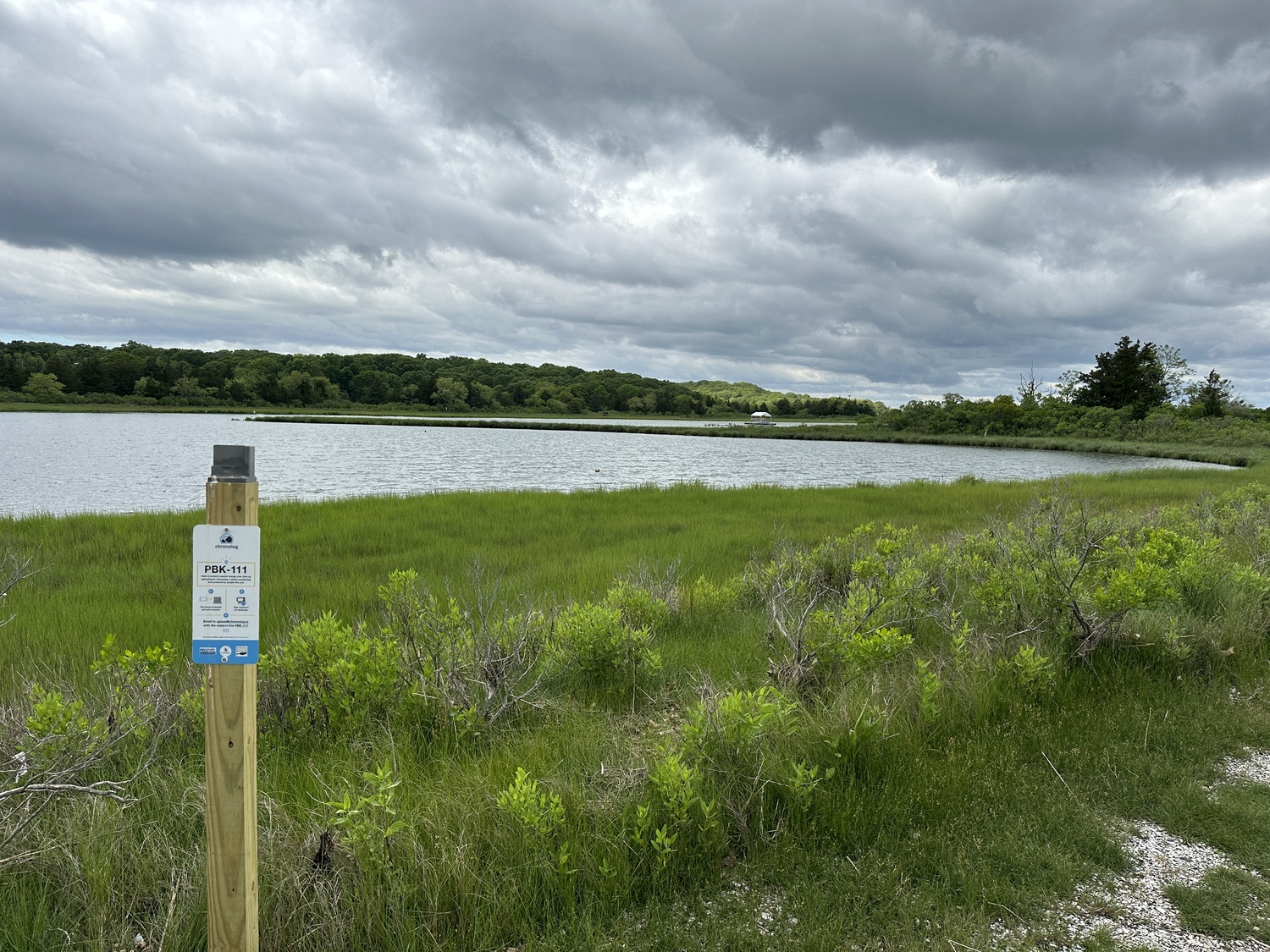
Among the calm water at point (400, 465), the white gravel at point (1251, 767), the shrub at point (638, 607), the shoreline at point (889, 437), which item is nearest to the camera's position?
the white gravel at point (1251, 767)

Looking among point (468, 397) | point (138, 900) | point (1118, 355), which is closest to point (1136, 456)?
point (1118, 355)

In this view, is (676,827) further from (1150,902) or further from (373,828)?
(1150,902)

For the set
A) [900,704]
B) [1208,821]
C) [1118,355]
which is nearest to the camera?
[1208,821]

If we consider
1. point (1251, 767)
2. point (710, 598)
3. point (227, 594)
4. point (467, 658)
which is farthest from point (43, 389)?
point (1251, 767)

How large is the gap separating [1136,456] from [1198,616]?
61034 mm

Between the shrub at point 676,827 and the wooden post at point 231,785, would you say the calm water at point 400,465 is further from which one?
the shrub at point 676,827

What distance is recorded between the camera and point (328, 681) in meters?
5.05

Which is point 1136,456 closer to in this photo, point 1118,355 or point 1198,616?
point 1118,355

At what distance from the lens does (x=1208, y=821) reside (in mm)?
3816

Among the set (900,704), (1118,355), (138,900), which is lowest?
(138,900)

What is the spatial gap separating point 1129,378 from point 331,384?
147m

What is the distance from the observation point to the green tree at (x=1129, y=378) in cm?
8638

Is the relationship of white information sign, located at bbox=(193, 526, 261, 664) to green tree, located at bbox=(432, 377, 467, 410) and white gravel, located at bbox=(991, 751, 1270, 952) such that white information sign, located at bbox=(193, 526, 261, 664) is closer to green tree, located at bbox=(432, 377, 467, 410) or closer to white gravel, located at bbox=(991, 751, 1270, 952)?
white gravel, located at bbox=(991, 751, 1270, 952)

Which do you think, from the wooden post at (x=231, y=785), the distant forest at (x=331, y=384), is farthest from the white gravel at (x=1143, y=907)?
the distant forest at (x=331, y=384)
